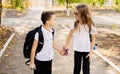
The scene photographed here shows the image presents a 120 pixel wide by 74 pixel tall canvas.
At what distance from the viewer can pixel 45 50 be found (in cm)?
532

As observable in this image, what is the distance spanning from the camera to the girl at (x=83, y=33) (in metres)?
5.77

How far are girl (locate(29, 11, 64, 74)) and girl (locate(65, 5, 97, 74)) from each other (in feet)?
2.44

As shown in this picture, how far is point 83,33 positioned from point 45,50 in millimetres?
1033

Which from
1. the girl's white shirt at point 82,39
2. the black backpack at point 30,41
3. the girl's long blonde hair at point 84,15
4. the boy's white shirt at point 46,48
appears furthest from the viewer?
the girl's white shirt at point 82,39

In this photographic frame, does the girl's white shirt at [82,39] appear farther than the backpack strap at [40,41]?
Yes

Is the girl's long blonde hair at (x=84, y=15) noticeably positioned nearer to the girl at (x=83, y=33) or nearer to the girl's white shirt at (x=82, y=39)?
the girl at (x=83, y=33)

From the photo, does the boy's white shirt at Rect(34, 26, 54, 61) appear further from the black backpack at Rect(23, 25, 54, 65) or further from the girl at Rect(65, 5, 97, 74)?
the girl at Rect(65, 5, 97, 74)

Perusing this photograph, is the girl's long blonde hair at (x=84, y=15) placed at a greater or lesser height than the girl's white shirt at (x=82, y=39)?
greater

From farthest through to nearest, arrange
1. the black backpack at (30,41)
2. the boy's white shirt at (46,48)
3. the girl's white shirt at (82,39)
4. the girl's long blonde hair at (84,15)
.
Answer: the girl's white shirt at (82,39)
the girl's long blonde hair at (84,15)
the boy's white shirt at (46,48)
the black backpack at (30,41)

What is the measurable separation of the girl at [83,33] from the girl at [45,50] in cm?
74

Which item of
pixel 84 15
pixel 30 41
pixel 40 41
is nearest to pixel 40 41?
pixel 40 41

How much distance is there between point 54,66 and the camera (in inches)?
355

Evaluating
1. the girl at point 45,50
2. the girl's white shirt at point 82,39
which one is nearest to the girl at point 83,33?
the girl's white shirt at point 82,39

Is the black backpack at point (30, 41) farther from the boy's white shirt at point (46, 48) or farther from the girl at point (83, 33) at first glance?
the girl at point (83, 33)
